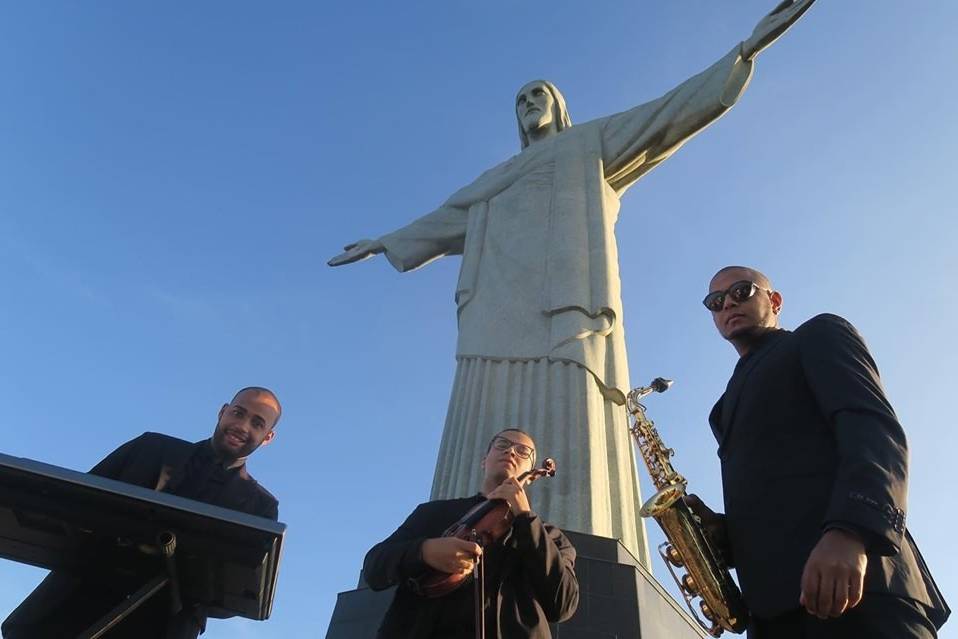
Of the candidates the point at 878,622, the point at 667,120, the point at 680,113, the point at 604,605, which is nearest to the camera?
the point at 878,622

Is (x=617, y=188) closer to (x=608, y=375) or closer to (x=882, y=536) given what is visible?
(x=608, y=375)

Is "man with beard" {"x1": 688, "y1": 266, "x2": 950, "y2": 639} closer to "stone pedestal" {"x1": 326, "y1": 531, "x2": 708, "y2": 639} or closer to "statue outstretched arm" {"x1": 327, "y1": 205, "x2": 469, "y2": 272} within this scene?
"stone pedestal" {"x1": 326, "y1": 531, "x2": 708, "y2": 639}

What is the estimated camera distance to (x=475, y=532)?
9.04 feet

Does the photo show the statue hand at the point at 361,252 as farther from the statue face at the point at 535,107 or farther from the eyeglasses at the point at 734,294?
the eyeglasses at the point at 734,294

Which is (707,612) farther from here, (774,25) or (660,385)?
(774,25)

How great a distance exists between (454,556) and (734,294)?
1455mm

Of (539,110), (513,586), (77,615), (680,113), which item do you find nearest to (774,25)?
(680,113)

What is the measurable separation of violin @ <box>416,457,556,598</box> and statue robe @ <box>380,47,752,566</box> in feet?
10.4

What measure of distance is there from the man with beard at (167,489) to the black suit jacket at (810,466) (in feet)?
6.22

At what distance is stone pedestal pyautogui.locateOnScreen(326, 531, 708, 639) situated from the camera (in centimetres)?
481

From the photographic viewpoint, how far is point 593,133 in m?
9.45

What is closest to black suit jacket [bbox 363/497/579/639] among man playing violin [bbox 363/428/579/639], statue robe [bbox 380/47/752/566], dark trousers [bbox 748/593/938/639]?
man playing violin [bbox 363/428/579/639]

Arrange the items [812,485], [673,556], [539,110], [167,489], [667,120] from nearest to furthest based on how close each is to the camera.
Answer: [812,485] → [673,556] → [167,489] → [667,120] → [539,110]

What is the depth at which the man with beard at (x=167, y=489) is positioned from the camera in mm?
2814
